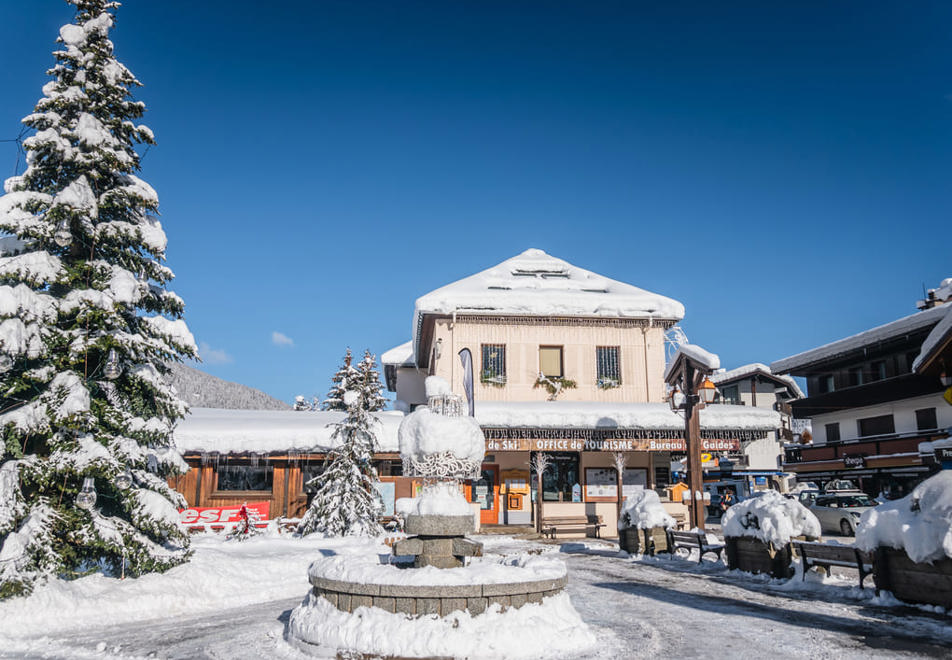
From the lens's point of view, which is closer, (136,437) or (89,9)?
(136,437)

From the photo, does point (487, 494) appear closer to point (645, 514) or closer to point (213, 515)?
point (645, 514)

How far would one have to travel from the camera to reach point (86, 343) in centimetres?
1045

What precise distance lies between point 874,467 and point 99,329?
36.0 meters

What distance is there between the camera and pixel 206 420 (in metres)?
22.5

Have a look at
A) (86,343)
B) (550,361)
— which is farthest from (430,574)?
(550,361)

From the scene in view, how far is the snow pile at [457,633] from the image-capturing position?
6.74 meters

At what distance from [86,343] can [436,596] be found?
284 inches

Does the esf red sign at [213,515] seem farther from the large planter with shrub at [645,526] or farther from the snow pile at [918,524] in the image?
the snow pile at [918,524]

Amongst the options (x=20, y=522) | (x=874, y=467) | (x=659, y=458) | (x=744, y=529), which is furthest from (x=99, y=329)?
(x=874, y=467)

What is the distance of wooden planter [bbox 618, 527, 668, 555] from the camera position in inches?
622

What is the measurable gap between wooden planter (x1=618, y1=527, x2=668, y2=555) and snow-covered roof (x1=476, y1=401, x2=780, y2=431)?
20.8ft

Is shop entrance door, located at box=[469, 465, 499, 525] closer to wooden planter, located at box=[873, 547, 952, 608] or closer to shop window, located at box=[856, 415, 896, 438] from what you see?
wooden planter, located at box=[873, 547, 952, 608]

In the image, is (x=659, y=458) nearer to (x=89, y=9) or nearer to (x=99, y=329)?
(x=99, y=329)

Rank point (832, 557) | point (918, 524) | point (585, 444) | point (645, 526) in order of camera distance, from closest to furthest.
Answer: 1. point (918, 524)
2. point (832, 557)
3. point (645, 526)
4. point (585, 444)
